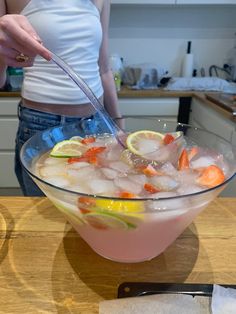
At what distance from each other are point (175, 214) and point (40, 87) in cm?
72

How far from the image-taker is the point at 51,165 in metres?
0.62

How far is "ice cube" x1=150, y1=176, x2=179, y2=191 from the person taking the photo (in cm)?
52

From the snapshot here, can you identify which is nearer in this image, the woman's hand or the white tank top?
the woman's hand

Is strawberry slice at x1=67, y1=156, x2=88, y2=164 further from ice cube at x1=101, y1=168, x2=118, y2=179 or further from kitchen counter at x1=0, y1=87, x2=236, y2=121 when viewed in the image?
kitchen counter at x1=0, y1=87, x2=236, y2=121

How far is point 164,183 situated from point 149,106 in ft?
5.38

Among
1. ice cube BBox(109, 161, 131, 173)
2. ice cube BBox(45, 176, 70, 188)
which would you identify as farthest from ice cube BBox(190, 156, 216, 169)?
ice cube BBox(45, 176, 70, 188)

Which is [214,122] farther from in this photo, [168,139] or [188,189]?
[188,189]

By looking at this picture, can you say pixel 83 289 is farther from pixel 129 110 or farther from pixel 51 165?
pixel 129 110

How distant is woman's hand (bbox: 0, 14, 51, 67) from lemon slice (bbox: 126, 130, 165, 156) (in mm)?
222

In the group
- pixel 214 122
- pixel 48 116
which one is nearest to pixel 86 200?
pixel 48 116

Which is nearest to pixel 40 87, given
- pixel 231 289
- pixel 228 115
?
pixel 231 289

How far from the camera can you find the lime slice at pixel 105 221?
1.52 ft

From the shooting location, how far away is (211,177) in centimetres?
55

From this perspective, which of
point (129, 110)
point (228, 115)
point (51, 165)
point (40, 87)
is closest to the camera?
point (51, 165)
